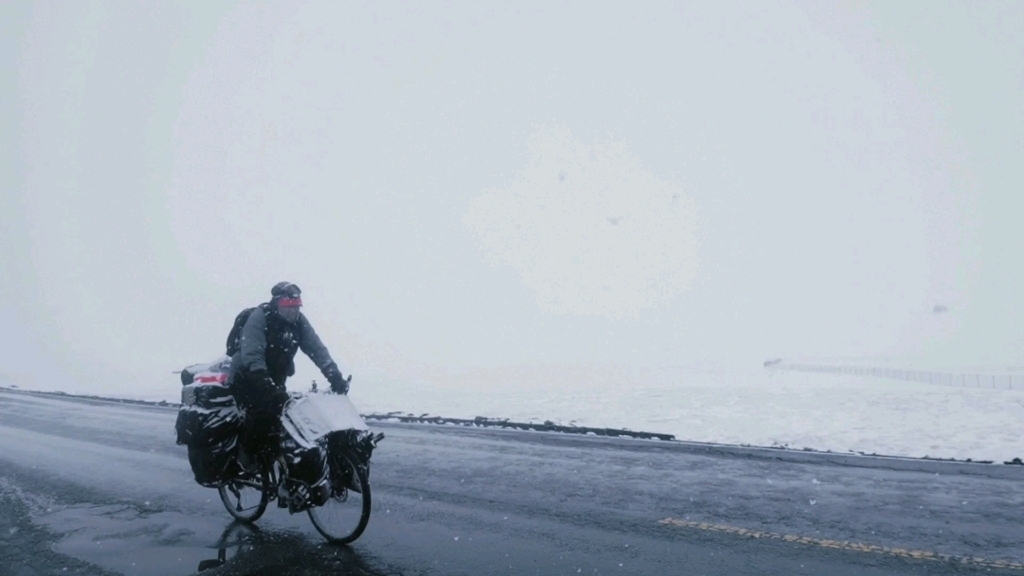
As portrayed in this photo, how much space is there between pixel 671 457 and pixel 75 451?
33.8 feet

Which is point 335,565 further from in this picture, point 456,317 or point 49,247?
point 49,247

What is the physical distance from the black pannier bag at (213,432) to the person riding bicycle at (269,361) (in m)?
0.15

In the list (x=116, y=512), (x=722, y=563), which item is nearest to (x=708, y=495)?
(x=722, y=563)

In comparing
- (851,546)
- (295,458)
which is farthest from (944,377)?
(295,458)

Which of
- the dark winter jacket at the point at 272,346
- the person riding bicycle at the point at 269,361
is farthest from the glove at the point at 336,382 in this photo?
the dark winter jacket at the point at 272,346

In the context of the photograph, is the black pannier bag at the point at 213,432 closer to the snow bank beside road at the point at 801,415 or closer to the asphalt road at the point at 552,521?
the asphalt road at the point at 552,521

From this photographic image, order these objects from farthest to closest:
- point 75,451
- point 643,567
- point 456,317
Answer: point 456,317
point 75,451
point 643,567

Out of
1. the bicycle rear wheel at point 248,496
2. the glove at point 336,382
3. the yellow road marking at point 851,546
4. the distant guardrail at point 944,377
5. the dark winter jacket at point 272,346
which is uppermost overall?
the distant guardrail at point 944,377

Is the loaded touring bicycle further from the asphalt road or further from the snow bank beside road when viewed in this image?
the snow bank beside road

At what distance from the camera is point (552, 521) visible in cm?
664

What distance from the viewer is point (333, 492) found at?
20.2 feet

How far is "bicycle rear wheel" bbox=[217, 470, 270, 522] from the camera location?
6.92 m

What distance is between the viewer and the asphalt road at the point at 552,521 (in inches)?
214

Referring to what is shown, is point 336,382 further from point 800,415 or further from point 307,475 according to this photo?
point 800,415
